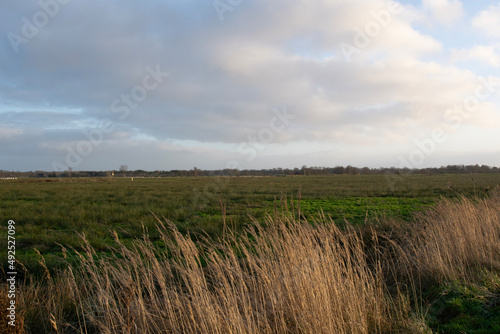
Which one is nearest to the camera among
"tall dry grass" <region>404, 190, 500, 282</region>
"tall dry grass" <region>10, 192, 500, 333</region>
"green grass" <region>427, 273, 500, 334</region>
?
"tall dry grass" <region>10, 192, 500, 333</region>

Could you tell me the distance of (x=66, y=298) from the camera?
496 cm

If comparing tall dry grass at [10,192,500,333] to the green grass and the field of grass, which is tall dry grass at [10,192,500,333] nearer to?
the field of grass

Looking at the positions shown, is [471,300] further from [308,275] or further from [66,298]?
[66,298]

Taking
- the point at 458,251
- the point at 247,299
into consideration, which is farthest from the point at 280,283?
the point at 458,251

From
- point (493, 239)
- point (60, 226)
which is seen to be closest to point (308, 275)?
point (493, 239)

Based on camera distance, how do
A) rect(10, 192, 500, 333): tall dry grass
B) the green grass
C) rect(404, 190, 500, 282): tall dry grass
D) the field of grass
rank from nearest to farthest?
rect(10, 192, 500, 333): tall dry grass, the field of grass, the green grass, rect(404, 190, 500, 282): tall dry grass

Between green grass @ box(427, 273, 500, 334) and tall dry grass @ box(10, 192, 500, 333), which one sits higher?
tall dry grass @ box(10, 192, 500, 333)

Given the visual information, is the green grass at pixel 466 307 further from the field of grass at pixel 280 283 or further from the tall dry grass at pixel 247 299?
the tall dry grass at pixel 247 299

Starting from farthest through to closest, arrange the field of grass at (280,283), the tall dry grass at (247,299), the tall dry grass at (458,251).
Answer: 1. the tall dry grass at (458,251)
2. the field of grass at (280,283)
3. the tall dry grass at (247,299)

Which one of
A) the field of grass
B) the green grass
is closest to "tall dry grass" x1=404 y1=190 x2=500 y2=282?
the field of grass

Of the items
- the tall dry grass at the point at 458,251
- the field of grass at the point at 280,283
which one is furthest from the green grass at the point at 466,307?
the tall dry grass at the point at 458,251

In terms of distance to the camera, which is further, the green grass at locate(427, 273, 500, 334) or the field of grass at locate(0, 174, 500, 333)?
the green grass at locate(427, 273, 500, 334)

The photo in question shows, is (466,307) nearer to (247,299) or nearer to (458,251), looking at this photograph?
(458,251)

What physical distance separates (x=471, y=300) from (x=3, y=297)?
21.6ft
